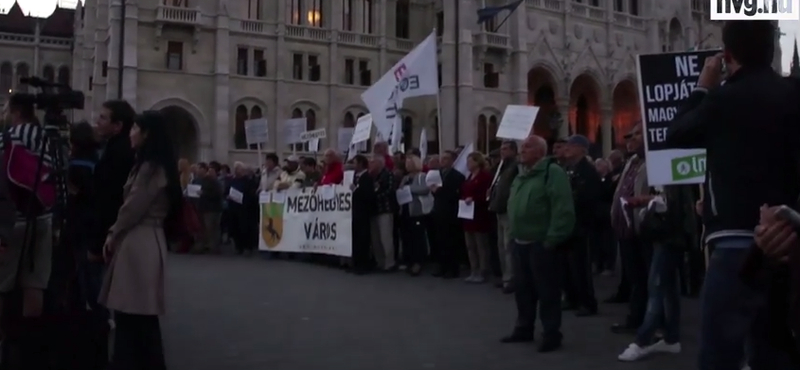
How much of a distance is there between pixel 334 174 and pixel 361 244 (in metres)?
1.72

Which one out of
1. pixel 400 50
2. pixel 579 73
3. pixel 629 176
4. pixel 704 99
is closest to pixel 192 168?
pixel 629 176

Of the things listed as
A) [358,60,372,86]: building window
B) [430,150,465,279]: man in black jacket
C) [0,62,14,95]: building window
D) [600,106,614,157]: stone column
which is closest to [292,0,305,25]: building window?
[358,60,372,86]: building window

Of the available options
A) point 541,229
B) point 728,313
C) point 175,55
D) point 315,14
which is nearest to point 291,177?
point 541,229

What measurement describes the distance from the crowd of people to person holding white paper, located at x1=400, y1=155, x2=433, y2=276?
40 cm

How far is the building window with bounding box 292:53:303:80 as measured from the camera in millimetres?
41781

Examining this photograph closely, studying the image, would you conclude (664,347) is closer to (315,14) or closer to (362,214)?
(362,214)

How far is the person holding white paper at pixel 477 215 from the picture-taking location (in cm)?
1270

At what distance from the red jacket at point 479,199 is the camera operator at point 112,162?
7.25m

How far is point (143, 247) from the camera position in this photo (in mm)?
5445

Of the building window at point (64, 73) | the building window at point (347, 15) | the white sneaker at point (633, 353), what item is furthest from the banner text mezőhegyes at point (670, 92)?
the building window at point (64, 73)

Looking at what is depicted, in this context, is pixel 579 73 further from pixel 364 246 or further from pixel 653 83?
pixel 653 83

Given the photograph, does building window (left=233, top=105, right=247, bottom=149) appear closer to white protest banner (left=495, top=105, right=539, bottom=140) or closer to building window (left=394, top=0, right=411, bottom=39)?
building window (left=394, top=0, right=411, bottom=39)

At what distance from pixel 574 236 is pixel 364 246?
5688 mm

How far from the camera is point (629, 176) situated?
7965mm
